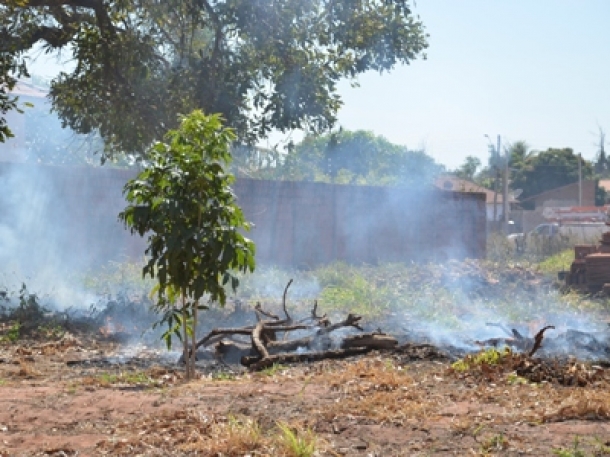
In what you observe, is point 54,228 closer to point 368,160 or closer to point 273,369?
point 273,369

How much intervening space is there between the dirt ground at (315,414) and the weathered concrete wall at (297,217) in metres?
9.60

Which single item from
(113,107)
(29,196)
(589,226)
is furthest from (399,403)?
(589,226)

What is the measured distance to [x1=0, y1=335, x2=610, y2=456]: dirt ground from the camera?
214 inches

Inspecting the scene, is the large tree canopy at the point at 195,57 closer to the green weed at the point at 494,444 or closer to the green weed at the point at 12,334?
the green weed at the point at 12,334

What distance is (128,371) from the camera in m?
9.53

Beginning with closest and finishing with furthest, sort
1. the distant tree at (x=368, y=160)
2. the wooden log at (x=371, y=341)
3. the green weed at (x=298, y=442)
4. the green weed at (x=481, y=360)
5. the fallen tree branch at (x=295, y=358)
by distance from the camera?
the green weed at (x=298, y=442), the green weed at (x=481, y=360), the fallen tree branch at (x=295, y=358), the wooden log at (x=371, y=341), the distant tree at (x=368, y=160)

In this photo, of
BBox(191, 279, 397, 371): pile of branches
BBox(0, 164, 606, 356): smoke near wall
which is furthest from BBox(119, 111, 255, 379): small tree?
BBox(0, 164, 606, 356): smoke near wall

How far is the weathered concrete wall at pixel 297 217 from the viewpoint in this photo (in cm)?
1786

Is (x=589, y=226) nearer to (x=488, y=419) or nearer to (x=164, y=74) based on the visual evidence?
(x=164, y=74)

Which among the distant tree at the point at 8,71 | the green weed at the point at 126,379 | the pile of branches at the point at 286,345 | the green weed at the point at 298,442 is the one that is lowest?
the green weed at the point at 126,379

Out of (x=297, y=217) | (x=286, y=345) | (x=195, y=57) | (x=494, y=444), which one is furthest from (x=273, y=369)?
(x=297, y=217)

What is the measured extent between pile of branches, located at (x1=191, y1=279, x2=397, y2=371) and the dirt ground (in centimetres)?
66

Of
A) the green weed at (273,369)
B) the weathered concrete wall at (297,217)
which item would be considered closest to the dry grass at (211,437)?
the green weed at (273,369)

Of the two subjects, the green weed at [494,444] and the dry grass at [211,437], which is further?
the dry grass at [211,437]
